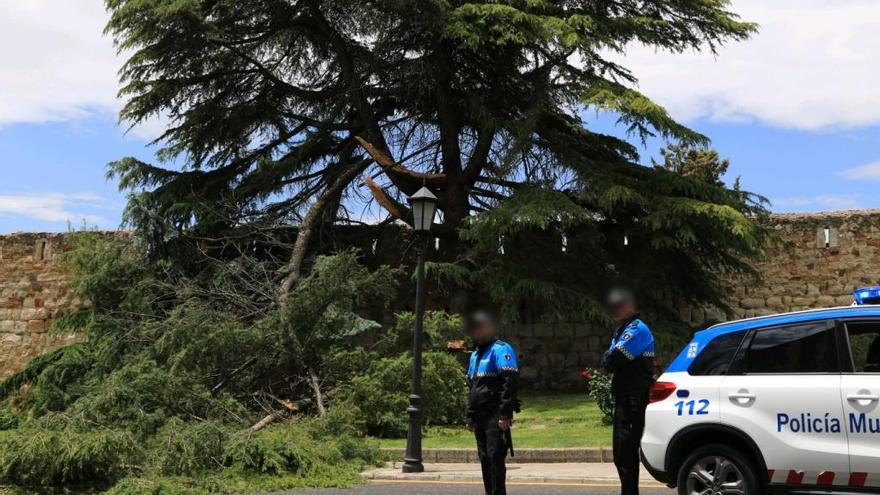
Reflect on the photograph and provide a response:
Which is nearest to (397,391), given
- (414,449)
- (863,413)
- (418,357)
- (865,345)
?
(418,357)

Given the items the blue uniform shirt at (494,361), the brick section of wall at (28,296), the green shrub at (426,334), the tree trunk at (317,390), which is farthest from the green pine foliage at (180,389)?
the brick section of wall at (28,296)

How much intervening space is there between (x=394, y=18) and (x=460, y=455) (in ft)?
35.0

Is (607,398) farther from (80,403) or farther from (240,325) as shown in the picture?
(80,403)

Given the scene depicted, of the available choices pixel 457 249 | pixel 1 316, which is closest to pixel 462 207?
pixel 457 249

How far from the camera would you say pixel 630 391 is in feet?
25.5

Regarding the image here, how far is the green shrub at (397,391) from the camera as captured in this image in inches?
557

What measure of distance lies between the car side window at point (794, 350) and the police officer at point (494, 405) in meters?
Result: 1.93

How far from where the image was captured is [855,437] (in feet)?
21.3

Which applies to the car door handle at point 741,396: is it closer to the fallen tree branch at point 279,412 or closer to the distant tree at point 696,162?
the fallen tree branch at point 279,412

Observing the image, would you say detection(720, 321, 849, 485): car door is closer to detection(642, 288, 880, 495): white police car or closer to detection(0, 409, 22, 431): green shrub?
detection(642, 288, 880, 495): white police car

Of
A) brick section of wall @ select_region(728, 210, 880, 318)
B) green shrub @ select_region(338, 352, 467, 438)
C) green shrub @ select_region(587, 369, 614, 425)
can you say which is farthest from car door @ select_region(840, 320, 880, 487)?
brick section of wall @ select_region(728, 210, 880, 318)

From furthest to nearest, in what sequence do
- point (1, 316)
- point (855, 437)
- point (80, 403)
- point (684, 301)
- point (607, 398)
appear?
1. point (1, 316)
2. point (684, 301)
3. point (607, 398)
4. point (80, 403)
5. point (855, 437)

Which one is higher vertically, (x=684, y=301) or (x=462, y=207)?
(x=462, y=207)

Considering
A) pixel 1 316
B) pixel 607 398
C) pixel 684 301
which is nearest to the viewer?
pixel 607 398
